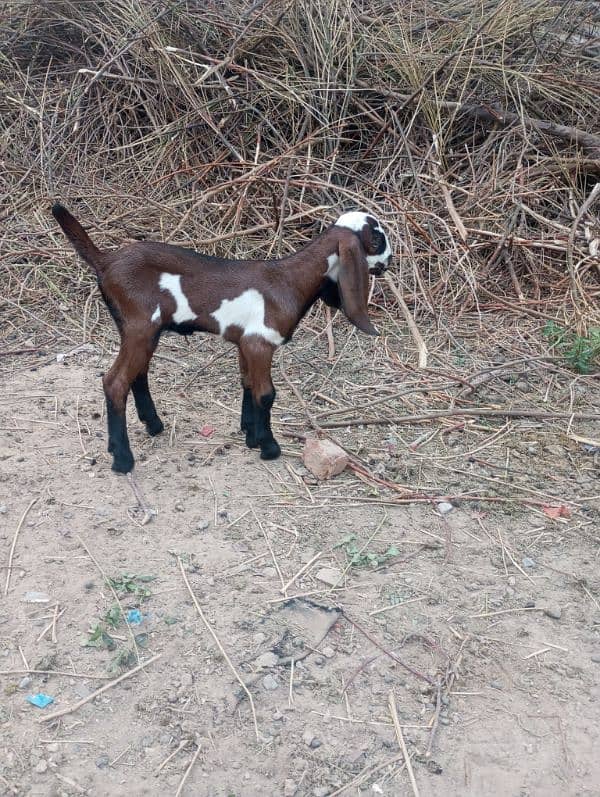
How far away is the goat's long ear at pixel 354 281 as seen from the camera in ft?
11.5

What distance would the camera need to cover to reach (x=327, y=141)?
612cm

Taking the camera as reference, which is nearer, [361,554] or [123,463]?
[361,554]

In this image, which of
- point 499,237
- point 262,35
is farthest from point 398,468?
point 262,35

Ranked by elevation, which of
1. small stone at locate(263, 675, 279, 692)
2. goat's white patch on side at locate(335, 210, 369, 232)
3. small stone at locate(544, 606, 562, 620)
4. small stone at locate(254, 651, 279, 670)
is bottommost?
small stone at locate(544, 606, 562, 620)

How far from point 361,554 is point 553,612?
2.46 feet

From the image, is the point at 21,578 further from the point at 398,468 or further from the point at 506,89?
the point at 506,89

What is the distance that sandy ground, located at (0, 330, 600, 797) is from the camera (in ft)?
7.31

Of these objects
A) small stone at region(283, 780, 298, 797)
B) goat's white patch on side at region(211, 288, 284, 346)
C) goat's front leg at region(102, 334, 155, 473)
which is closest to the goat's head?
goat's white patch on side at region(211, 288, 284, 346)

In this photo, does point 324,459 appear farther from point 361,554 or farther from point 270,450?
point 361,554

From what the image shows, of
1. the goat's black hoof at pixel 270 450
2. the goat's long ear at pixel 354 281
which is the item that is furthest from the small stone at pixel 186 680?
the goat's long ear at pixel 354 281

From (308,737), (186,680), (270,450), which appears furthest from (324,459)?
(308,737)

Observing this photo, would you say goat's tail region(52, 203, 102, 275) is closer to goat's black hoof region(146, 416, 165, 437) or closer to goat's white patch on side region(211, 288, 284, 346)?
goat's white patch on side region(211, 288, 284, 346)

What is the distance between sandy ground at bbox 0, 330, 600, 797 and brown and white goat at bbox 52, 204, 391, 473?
421 mm

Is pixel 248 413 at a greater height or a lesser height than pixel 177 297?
lesser
